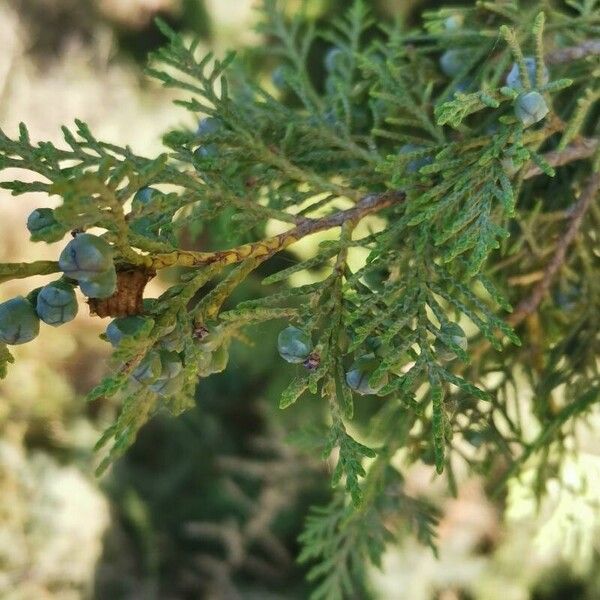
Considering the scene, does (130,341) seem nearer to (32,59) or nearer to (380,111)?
(380,111)

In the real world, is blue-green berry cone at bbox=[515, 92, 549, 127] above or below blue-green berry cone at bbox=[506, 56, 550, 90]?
below

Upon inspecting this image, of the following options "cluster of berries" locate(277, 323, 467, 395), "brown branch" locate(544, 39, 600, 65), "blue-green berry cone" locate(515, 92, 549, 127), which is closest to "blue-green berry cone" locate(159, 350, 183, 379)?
"cluster of berries" locate(277, 323, 467, 395)

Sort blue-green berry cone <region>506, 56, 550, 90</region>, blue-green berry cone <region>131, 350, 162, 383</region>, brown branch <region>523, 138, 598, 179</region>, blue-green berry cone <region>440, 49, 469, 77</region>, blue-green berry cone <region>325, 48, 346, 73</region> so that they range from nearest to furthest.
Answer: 1. blue-green berry cone <region>131, 350, 162, 383</region>
2. blue-green berry cone <region>506, 56, 550, 90</region>
3. brown branch <region>523, 138, 598, 179</region>
4. blue-green berry cone <region>440, 49, 469, 77</region>
5. blue-green berry cone <region>325, 48, 346, 73</region>

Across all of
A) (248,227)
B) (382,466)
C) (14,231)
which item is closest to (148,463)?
(14,231)

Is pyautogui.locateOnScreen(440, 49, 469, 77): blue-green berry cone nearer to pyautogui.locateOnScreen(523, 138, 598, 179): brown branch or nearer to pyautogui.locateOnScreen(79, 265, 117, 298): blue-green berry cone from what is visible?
pyautogui.locateOnScreen(523, 138, 598, 179): brown branch

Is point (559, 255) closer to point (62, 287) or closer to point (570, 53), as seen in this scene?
point (570, 53)

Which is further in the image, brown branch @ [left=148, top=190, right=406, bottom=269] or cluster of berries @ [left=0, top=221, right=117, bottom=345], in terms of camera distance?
brown branch @ [left=148, top=190, right=406, bottom=269]

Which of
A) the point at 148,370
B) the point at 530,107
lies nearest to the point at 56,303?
the point at 148,370
